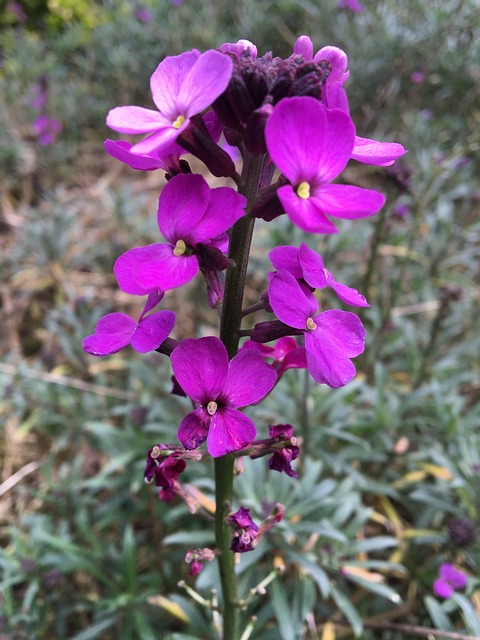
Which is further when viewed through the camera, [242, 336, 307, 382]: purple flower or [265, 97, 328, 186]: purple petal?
[242, 336, 307, 382]: purple flower

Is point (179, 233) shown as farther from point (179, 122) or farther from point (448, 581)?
point (448, 581)

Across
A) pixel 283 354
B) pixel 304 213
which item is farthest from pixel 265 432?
pixel 304 213

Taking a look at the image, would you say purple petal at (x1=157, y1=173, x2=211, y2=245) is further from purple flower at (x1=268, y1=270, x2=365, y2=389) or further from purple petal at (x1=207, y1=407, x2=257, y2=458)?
purple petal at (x1=207, y1=407, x2=257, y2=458)

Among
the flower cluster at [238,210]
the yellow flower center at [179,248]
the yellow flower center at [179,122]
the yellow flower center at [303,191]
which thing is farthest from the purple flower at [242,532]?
the yellow flower center at [179,122]

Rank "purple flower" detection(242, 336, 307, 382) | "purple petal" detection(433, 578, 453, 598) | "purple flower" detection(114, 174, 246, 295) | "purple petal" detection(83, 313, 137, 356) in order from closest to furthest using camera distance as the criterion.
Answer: "purple flower" detection(114, 174, 246, 295), "purple petal" detection(83, 313, 137, 356), "purple flower" detection(242, 336, 307, 382), "purple petal" detection(433, 578, 453, 598)

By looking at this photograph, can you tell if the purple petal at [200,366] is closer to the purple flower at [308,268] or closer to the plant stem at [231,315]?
the plant stem at [231,315]

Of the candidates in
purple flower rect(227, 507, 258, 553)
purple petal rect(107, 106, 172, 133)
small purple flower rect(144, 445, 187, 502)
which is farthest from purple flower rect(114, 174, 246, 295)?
purple flower rect(227, 507, 258, 553)

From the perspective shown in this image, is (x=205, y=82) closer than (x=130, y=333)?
Yes

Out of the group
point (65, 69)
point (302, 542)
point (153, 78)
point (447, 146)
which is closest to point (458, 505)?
point (302, 542)
